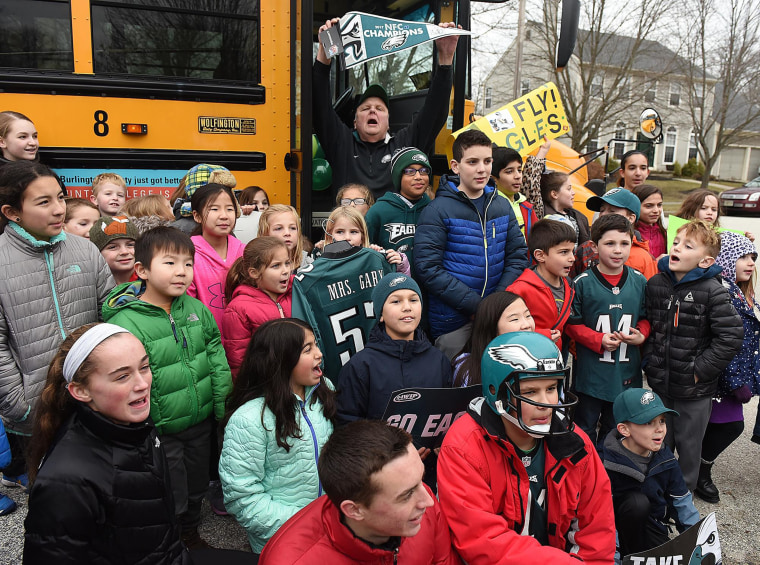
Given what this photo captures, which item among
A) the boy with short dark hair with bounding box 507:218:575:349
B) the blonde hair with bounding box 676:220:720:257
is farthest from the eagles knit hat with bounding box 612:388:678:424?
the blonde hair with bounding box 676:220:720:257

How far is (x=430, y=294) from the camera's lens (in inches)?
129

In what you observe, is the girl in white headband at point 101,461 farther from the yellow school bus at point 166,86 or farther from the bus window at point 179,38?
the bus window at point 179,38

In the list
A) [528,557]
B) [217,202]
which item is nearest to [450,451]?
[528,557]

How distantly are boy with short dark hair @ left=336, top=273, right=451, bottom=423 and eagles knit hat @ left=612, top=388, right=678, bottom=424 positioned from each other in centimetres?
79

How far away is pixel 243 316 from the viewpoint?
2744 millimetres

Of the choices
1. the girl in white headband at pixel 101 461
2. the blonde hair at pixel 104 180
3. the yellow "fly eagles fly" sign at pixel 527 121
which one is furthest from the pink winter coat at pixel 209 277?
the yellow "fly eagles fly" sign at pixel 527 121

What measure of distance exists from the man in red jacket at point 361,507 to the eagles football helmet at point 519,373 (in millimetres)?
407

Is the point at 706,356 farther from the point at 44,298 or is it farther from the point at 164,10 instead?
the point at 164,10

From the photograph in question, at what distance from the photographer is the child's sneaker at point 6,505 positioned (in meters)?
2.78

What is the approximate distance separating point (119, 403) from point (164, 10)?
296 centimetres

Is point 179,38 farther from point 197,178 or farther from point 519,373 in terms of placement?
point 519,373

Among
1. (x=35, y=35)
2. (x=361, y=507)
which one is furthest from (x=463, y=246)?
(x=35, y=35)

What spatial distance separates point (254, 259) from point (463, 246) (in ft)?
3.78

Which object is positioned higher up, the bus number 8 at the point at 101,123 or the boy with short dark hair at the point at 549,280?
the bus number 8 at the point at 101,123
